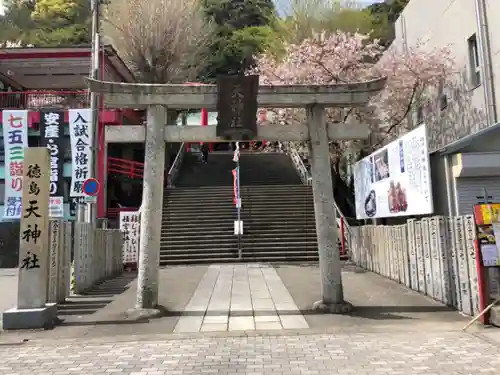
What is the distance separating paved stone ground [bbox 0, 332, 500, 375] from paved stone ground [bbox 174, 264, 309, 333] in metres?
0.86

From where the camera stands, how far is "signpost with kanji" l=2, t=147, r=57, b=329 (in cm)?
767

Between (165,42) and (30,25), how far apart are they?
76.7 feet

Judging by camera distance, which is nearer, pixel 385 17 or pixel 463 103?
pixel 463 103

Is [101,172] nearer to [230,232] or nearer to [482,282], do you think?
[230,232]

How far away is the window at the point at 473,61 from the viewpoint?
14352mm

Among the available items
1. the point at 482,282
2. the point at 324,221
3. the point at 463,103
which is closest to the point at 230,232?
the point at 463,103

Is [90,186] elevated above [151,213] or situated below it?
above

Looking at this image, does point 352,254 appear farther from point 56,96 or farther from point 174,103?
point 56,96

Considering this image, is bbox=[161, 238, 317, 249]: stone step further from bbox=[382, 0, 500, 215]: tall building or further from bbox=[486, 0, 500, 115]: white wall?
bbox=[486, 0, 500, 115]: white wall

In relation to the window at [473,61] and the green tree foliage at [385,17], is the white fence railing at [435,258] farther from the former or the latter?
the green tree foliage at [385,17]

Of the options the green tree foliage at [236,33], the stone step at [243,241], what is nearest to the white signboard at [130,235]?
the stone step at [243,241]

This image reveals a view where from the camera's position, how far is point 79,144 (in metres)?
19.0

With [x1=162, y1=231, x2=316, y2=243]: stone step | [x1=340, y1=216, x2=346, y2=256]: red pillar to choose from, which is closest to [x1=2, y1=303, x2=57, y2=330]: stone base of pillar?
[x1=162, y1=231, x2=316, y2=243]: stone step

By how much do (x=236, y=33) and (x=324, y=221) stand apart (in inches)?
1315
